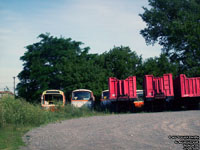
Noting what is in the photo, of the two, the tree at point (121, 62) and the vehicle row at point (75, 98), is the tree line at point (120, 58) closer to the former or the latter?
the tree at point (121, 62)

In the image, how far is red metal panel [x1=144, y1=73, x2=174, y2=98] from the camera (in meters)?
22.7

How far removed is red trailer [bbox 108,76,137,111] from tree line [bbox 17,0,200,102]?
15.9m

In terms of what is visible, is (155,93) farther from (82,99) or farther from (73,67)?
(73,67)

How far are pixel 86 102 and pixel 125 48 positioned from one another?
20758 millimetres

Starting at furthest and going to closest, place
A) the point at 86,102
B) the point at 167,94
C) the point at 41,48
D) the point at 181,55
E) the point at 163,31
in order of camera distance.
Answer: the point at 41,48 < the point at 163,31 < the point at 181,55 < the point at 86,102 < the point at 167,94

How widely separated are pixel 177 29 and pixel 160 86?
63.0ft

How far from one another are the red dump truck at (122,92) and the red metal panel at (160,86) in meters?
1.04

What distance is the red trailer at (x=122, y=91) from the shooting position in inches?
907

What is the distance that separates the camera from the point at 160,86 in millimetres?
22875

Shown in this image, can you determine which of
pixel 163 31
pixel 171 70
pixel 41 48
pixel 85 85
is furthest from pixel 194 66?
pixel 41 48

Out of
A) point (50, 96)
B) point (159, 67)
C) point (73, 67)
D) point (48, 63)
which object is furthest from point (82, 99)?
point (48, 63)

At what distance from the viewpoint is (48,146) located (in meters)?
8.90

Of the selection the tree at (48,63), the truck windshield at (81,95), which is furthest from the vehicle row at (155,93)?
the tree at (48,63)

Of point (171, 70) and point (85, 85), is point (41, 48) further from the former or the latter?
point (171, 70)
